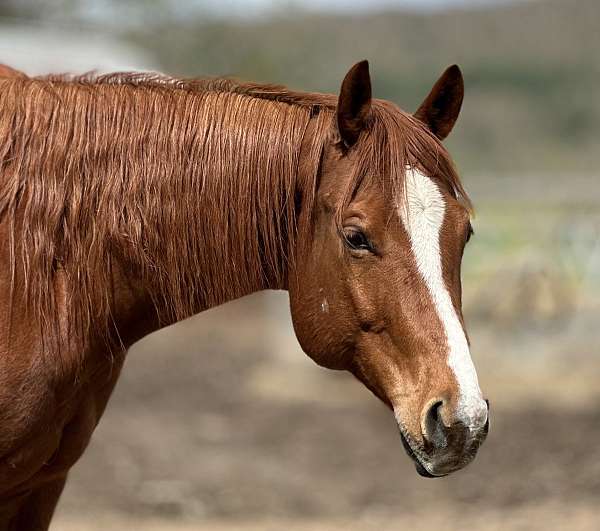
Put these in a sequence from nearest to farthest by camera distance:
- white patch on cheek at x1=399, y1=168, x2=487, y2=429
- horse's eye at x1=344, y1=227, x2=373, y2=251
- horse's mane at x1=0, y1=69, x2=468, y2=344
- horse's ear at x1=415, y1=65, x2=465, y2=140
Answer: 1. white patch on cheek at x1=399, y1=168, x2=487, y2=429
2. horse's eye at x1=344, y1=227, x2=373, y2=251
3. horse's mane at x1=0, y1=69, x2=468, y2=344
4. horse's ear at x1=415, y1=65, x2=465, y2=140

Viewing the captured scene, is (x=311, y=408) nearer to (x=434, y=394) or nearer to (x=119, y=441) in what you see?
(x=119, y=441)

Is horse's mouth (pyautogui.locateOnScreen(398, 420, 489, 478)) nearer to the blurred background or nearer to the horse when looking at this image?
the horse

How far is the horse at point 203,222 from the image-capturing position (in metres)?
3.02

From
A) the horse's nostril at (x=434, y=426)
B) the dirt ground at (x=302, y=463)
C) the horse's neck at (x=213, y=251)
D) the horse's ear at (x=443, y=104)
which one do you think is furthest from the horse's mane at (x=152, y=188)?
the dirt ground at (x=302, y=463)

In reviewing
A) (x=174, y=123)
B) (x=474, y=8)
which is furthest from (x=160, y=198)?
(x=474, y=8)

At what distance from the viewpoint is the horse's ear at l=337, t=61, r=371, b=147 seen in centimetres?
304

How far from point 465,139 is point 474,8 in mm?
22737

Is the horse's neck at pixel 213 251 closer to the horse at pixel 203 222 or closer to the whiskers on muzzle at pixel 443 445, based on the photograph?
the horse at pixel 203 222

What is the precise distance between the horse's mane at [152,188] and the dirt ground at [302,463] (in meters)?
3.25

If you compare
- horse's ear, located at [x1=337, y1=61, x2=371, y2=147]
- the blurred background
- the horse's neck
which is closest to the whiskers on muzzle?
the horse's neck

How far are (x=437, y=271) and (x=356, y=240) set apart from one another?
0.88 feet

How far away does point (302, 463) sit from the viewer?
24.7ft

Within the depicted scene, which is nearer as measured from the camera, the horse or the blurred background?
the horse

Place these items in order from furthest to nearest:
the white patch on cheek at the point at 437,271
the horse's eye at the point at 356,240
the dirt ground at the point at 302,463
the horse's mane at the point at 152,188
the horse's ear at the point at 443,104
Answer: the dirt ground at the point at 302,463, the horse's ear at the point at 443,104, the horse's mane at the point at 152,188, the horse's eye at the point at 356,240, the white patch on cheek at the point at 437,271
